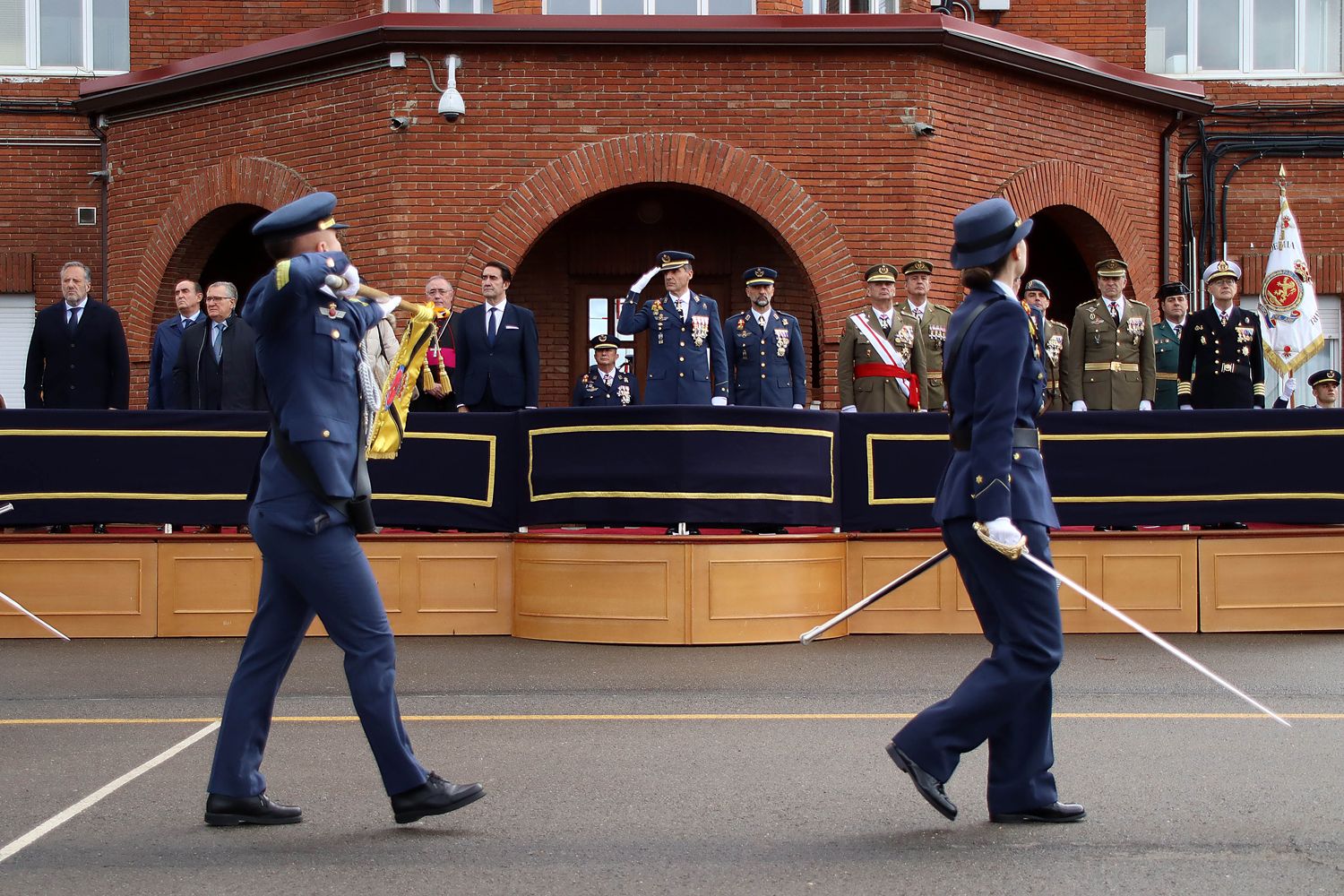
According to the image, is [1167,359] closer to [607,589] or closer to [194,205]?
[607,589]

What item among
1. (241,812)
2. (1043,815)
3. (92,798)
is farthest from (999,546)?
(92,798)

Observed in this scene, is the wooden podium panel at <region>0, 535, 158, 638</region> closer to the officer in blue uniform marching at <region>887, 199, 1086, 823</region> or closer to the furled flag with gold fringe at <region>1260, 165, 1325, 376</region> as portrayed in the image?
the officer in blue uniform marching at <region>887, 199, 1086, 823</region>

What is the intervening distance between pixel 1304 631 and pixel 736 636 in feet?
12.4

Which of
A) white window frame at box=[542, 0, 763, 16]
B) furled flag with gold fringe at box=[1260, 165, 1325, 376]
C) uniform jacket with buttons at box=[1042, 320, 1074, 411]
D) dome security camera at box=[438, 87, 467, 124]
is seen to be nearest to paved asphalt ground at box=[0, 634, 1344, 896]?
uniform jacket with buttons at box=[1042, 320, 1074, 411]

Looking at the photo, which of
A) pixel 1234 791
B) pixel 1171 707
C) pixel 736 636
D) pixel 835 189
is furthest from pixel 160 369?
pixel 1234 791

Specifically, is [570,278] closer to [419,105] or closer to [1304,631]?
[419,105]

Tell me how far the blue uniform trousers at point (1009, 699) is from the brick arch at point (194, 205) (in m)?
11.8

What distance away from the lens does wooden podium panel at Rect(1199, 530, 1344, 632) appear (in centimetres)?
1031

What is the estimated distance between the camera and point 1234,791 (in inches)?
234

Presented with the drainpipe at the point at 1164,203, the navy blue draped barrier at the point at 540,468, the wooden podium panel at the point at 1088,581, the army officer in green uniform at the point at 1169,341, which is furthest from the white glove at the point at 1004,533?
the drainpipe at the point at 1164,203

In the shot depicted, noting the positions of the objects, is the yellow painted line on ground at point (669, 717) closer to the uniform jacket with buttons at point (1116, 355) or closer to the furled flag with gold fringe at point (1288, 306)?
the uniform jacket with buttons at point (1116, 355)

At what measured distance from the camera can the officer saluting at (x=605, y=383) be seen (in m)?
15.1

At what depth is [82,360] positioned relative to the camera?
12.2 meters

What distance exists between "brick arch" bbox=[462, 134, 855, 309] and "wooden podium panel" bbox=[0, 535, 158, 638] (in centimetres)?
572
